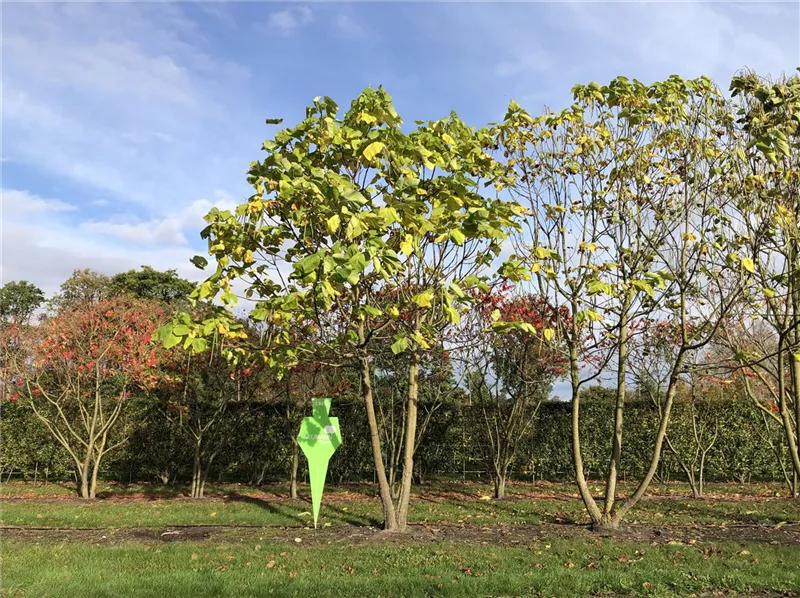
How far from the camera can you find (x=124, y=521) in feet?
23.2

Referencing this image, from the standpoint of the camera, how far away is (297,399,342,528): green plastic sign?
599 centimetres

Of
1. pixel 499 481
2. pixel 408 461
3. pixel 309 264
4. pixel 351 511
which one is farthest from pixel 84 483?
pixel 309 264

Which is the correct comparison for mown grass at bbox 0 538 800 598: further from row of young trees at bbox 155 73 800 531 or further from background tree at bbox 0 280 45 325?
background tree at bbox 0 280 45 325

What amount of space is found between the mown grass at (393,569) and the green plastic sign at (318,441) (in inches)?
29.7

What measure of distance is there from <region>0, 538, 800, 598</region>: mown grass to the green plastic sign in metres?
0.76

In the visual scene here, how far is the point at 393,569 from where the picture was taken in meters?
4.50

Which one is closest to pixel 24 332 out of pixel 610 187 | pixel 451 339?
pixel 451 339

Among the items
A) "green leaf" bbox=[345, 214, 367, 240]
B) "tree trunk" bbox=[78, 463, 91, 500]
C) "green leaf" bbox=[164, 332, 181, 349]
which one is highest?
"green leaf" bbox=[345, 214, 367, 240]

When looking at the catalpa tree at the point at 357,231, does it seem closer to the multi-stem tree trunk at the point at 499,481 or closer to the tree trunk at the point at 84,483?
the multi-stem tree trunk at the point at 499,481

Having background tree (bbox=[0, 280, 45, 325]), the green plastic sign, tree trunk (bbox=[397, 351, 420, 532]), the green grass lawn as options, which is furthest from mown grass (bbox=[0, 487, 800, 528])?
background tree (bbox=[0, 280, 45, 325])

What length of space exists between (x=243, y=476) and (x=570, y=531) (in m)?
7.55

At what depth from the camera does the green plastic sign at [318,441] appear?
5.99m

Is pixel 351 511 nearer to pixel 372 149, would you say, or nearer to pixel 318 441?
pixel 318 441

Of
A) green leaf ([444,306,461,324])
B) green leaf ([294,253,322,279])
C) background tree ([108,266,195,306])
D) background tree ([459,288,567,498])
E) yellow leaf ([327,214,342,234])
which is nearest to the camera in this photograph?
green leaf ([294,253,322,279])
